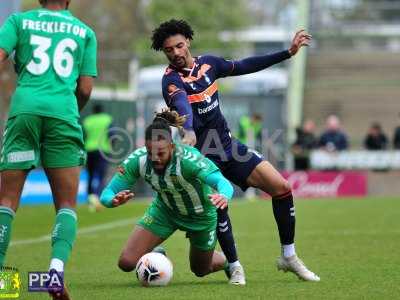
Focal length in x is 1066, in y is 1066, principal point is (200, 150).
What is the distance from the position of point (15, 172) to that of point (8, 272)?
0.70m

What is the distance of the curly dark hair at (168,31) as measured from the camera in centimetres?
887

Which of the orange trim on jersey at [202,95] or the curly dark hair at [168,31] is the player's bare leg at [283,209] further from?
the curly dark hair at [168,31]

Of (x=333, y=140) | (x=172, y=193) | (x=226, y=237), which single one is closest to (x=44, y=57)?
(x=172, y=193)

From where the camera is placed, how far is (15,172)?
7.24 m

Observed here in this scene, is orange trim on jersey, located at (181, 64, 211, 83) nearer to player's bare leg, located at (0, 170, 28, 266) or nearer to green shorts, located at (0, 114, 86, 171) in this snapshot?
green shorts, located at (0, 114, 86, 171)

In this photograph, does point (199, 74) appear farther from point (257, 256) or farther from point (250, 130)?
point (250, 130)

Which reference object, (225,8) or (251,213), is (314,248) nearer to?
(251,213)

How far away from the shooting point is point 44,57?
7.23 meters

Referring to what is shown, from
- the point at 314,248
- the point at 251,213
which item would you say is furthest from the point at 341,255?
the point at 251,213

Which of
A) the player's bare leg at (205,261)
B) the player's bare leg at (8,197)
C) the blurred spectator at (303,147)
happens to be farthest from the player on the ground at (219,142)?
the blurred spectator at (303,147)

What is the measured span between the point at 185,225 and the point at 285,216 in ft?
2.96

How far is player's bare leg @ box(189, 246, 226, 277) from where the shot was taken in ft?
28.7

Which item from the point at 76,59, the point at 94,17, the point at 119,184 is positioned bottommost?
the point at 119,184

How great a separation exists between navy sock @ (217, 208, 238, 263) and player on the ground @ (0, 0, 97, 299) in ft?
5.92
